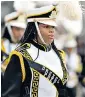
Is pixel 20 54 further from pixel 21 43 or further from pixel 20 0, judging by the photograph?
pixel 20 0

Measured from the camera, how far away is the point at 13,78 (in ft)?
17.1

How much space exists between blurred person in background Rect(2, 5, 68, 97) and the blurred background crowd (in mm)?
229

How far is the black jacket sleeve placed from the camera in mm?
5180

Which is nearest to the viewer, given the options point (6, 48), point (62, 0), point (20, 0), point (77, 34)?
point (62, 0)

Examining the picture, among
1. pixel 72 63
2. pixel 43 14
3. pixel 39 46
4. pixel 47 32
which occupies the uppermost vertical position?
pixel 43 14

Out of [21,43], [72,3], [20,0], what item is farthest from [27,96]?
[20,0]

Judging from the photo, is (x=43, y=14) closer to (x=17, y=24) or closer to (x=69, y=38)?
(x=17, y=24)

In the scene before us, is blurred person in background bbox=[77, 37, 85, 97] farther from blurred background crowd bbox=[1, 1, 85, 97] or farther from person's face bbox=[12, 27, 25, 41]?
person's face bbox=[12, 27, 25, 41]

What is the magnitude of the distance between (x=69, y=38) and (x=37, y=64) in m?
7.78

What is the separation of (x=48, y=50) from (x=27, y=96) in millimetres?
512

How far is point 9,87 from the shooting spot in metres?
5.23

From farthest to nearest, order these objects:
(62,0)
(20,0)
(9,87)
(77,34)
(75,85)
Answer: (77,34) → (75,85) → (20,0) → (62,0) → (9,87)

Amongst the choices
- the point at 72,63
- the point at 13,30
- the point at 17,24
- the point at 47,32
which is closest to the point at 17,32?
the point at 13,30

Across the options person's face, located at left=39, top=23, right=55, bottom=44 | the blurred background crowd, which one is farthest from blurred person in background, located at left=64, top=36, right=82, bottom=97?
person's face, located at left=39, top=23, right=55, bottom=44
